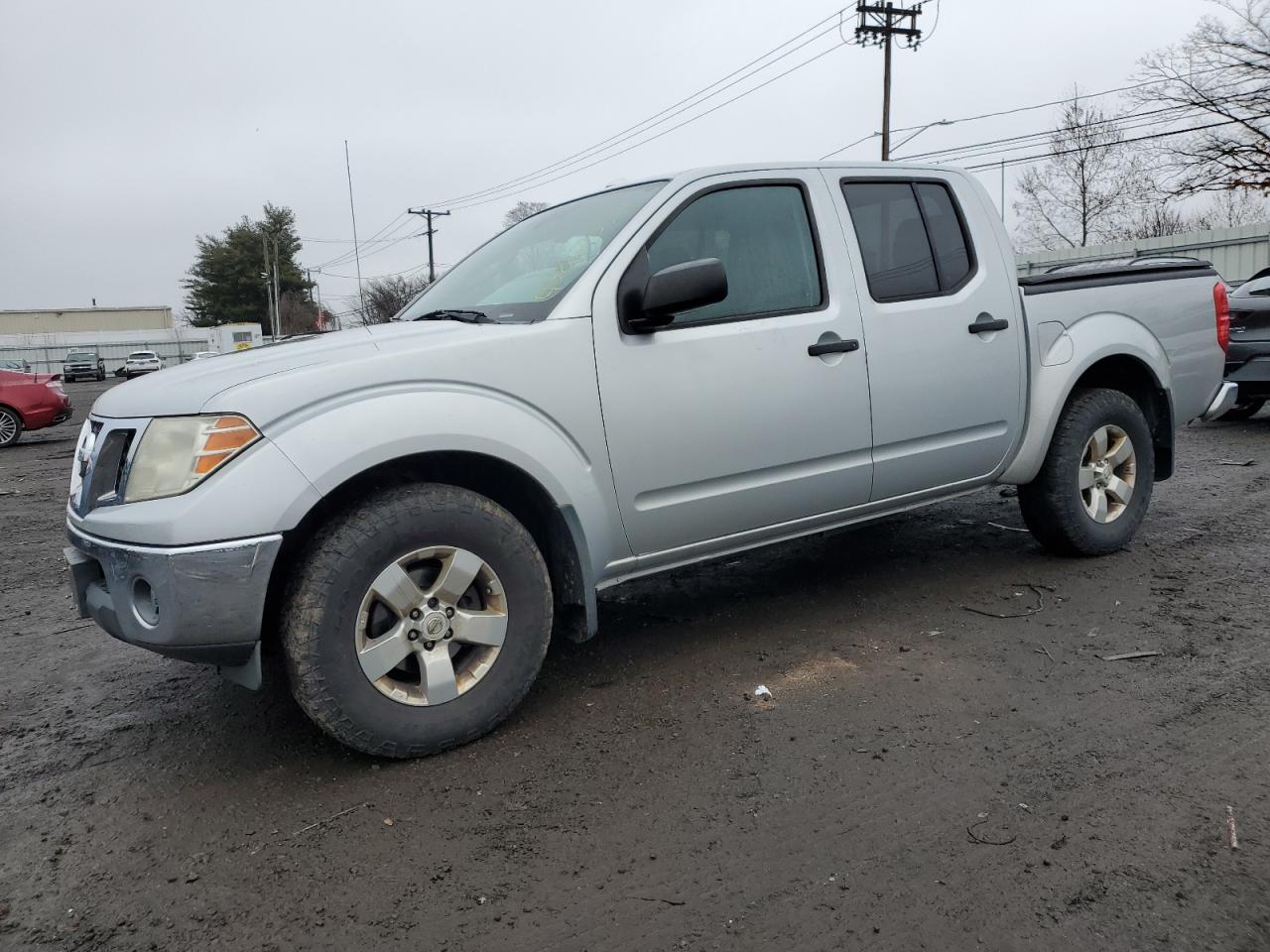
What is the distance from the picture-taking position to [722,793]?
2.77 metres

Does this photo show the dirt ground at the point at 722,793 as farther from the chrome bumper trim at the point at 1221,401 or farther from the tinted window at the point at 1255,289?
the tinted window at the point at 1255,289

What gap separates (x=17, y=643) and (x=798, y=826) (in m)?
3.91

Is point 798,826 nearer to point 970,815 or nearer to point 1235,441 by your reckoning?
point 970,815

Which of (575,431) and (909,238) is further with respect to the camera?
(909,238)

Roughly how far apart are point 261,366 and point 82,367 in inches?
2043

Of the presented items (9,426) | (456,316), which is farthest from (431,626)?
(9,426)

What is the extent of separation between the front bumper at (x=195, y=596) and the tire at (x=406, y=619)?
14 centimetres

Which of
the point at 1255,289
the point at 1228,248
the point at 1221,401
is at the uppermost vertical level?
the point at 1228,248

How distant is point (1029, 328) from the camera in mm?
4500

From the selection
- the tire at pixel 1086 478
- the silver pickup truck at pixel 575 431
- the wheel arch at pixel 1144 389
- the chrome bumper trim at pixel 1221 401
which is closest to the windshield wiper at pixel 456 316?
the silver pickup truck at pixel 575 431

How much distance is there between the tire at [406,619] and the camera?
2.82 m

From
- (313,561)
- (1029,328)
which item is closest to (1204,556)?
(1029,328)

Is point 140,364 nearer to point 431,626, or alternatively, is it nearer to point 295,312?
point 295,312

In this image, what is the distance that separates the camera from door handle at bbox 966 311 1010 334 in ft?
14.0
